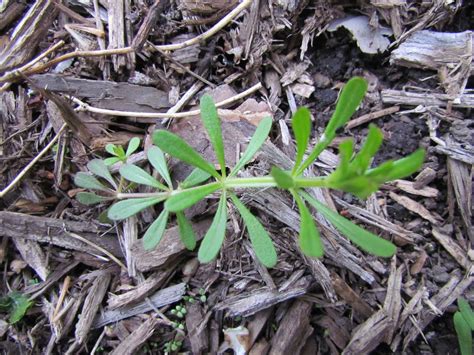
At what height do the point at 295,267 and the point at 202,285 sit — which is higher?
the point at 295,267

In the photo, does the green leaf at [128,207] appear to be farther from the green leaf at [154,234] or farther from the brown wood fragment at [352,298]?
the brown wood fragment at [352,298]

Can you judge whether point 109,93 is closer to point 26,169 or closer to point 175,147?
point 26,169

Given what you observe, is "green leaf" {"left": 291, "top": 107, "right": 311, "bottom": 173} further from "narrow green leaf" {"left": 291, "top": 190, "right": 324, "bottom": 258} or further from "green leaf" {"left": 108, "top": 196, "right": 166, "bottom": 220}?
"green leaf" {"left": 108, "top": 196, "right": 166, "bottom": 220}

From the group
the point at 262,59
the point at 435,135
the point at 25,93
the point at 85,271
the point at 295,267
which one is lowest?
the point at 85,271

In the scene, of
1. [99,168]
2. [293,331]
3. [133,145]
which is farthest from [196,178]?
[293,331]

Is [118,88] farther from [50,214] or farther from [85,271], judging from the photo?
[85,271]

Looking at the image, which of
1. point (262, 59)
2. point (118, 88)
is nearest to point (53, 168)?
point (118, 88)

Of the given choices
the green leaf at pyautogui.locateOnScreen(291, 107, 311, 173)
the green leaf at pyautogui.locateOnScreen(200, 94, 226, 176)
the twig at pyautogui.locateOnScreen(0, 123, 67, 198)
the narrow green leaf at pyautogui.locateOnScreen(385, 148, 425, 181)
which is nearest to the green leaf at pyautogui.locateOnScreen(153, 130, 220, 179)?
the green leaf at pyautogui.locateOnScreen(200, 94, 226, 176)
